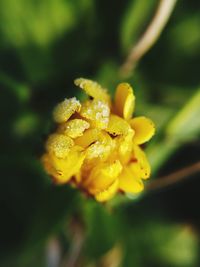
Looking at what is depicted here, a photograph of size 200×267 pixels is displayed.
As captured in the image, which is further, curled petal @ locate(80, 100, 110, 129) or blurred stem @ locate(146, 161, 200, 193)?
blurred stem @ locate(146, 161, 200, 193)

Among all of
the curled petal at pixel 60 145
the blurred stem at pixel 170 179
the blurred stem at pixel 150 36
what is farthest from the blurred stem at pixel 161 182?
the curled petal at pixel 60 145

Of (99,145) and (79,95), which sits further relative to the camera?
(79,95)

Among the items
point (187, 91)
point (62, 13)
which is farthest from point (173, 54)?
point (62, 13)

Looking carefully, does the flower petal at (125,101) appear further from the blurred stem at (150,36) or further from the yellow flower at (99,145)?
the blurred stem at (150,36)

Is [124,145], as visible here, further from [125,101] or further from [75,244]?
[75,244]

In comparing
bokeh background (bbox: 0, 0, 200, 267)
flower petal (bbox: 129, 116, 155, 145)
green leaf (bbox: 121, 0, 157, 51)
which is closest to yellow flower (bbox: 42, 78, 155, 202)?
flower petal (bbox: 129, 116, 155, 145)

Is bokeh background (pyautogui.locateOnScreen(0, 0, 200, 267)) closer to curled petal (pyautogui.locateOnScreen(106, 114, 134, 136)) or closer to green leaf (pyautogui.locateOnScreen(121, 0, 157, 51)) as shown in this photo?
green leaf (pyautogui.locateOnScreen(121, 0, 157, 51))

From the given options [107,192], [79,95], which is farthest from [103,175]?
[79,95]
